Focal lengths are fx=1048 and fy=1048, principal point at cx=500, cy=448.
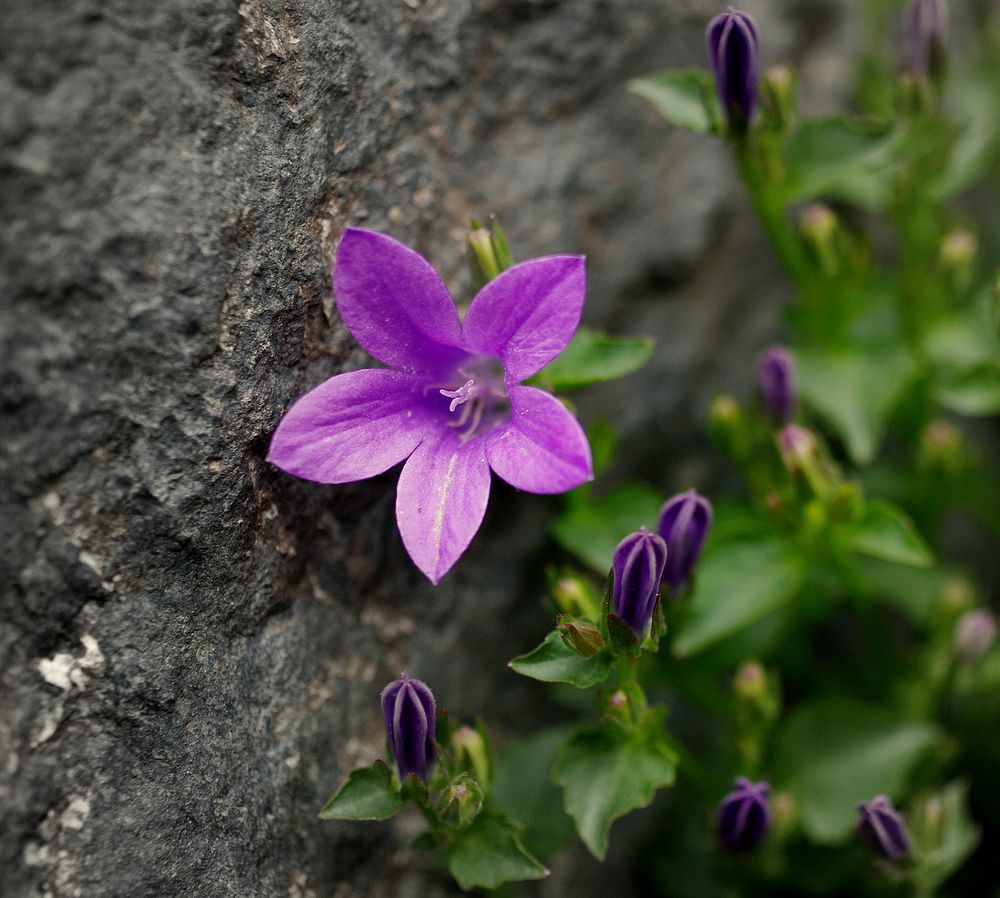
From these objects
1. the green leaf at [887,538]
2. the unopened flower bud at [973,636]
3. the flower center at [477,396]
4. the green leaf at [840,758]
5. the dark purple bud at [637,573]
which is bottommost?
the green leaf at [840,758]

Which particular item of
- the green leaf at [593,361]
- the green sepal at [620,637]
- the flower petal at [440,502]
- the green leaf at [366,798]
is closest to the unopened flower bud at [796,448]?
the green leaf at [593,361]

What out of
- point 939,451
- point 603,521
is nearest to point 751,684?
point 603,521

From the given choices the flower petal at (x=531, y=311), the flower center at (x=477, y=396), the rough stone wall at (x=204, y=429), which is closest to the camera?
the rough stone wall at (x=204, y=429)

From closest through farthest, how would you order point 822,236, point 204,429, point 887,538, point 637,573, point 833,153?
point 204,429 < point 637,573 < point 887,538 < point 833,153 < point 822,236

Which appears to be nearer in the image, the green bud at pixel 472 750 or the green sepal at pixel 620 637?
the green sepal at pixel 620 637

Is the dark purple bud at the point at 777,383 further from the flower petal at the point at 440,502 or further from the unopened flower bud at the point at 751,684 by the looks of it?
the flower petal at the point at 440,502

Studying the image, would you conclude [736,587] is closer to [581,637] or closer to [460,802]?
[581,637]

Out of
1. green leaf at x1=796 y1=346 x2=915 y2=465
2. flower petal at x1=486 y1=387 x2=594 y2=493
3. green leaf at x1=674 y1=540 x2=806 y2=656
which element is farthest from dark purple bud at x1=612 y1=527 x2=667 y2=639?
green leaf at x1=796 y1=346 x2=915 y2=465
